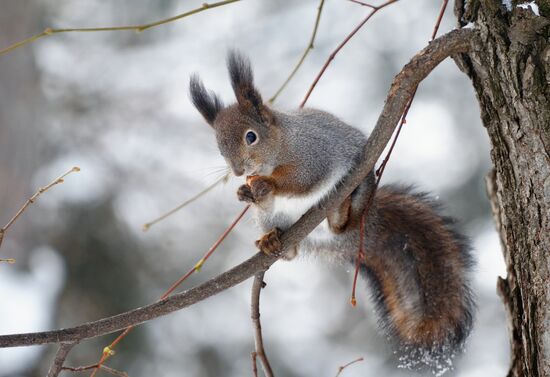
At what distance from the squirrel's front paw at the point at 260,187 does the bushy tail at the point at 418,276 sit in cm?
33

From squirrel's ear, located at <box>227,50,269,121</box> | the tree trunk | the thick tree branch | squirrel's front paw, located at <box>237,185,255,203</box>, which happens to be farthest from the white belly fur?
the tree trunk

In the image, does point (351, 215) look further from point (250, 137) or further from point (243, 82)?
point (243, 82)

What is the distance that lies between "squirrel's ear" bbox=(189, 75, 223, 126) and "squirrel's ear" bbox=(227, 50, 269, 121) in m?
0.07

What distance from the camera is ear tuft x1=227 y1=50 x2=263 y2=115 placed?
1.93 metres

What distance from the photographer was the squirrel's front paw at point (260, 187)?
1928 mm

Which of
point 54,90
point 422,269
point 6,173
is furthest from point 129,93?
point 422,269

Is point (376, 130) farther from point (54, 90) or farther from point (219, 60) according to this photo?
point (54, 90)

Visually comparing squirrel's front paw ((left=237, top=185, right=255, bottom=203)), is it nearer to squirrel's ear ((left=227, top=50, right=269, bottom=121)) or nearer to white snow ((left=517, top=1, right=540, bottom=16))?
squirrel's ear ((left=227, top=50, right=269, bottom=121))

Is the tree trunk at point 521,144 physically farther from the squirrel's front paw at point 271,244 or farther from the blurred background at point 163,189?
the blurred background at point 163,189

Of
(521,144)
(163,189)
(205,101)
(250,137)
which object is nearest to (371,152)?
(521,144)

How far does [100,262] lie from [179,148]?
95 centimetres

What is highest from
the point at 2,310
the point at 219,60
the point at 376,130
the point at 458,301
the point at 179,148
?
the point at 219,60

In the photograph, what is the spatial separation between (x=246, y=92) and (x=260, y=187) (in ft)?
0.95

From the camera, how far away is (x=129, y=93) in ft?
18.3
